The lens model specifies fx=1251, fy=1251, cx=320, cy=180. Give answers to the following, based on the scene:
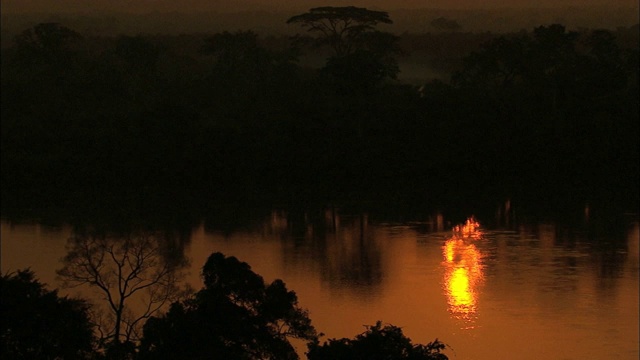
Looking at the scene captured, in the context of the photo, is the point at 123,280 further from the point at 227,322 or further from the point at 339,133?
the point at 339,133

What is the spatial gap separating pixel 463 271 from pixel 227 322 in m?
11.6

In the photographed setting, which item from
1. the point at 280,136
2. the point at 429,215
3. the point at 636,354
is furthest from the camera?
the point at 280,136

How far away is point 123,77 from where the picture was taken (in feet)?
154

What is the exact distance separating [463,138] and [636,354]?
74.1 feet

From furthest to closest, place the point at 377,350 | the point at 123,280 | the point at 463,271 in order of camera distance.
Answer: the point at 463,271 < the point at 123,280 < the point at 377,350

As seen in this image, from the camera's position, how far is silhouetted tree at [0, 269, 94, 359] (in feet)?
35.2

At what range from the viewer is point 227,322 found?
11.0 metres

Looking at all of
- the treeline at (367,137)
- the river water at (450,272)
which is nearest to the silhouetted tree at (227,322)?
the river water at (450,272)

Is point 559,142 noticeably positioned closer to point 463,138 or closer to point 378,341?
point 463,138

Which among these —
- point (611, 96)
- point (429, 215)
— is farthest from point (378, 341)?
point (611, 96)

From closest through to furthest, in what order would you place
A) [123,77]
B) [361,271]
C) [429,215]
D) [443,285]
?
[443,285]
[361,271]
[429,215]
[123,77]

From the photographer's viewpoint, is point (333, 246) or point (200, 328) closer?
point (200, 328)

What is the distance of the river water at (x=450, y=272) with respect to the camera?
17109 mm

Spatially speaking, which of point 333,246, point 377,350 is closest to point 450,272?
point 333,246
